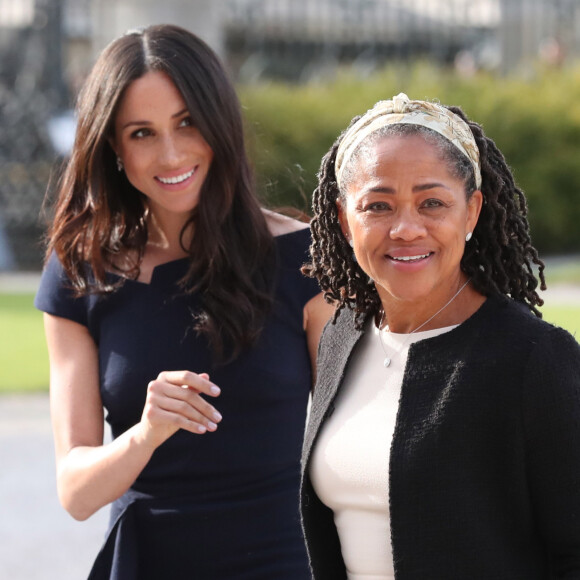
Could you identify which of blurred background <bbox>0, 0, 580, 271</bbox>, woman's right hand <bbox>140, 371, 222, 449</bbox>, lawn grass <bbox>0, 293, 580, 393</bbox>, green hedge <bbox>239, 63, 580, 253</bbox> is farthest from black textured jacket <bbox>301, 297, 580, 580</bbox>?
green hedge <bbox>239, 63, 580, 253</bbox>

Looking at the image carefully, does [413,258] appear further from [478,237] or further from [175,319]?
[175,319]

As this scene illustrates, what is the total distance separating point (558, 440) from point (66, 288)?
1.43 meters

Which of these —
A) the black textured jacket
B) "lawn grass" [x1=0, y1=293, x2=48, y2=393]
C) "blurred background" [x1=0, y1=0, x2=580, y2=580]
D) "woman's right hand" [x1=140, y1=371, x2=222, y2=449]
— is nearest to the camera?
the black textured jacket

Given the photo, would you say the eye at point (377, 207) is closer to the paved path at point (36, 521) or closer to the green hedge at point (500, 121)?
the paved path at point (36, 521)

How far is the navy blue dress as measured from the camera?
8.29ft

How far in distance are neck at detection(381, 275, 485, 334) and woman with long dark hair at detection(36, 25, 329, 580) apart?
66 cm

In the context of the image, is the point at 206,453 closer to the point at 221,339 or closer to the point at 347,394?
the point at 221,339

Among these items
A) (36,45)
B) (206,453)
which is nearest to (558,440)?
(206,453)

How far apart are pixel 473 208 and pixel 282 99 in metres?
12.9

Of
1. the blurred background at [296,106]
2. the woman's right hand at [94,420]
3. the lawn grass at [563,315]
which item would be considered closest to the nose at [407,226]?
the woman's right hand at [94,420]

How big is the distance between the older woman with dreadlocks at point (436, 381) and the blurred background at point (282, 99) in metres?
1.23

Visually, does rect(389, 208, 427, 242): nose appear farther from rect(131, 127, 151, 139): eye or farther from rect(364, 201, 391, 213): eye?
rect(131, 127, 151, 139): eye

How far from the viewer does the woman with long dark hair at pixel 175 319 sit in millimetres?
2533

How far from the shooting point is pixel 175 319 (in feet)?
8.87
